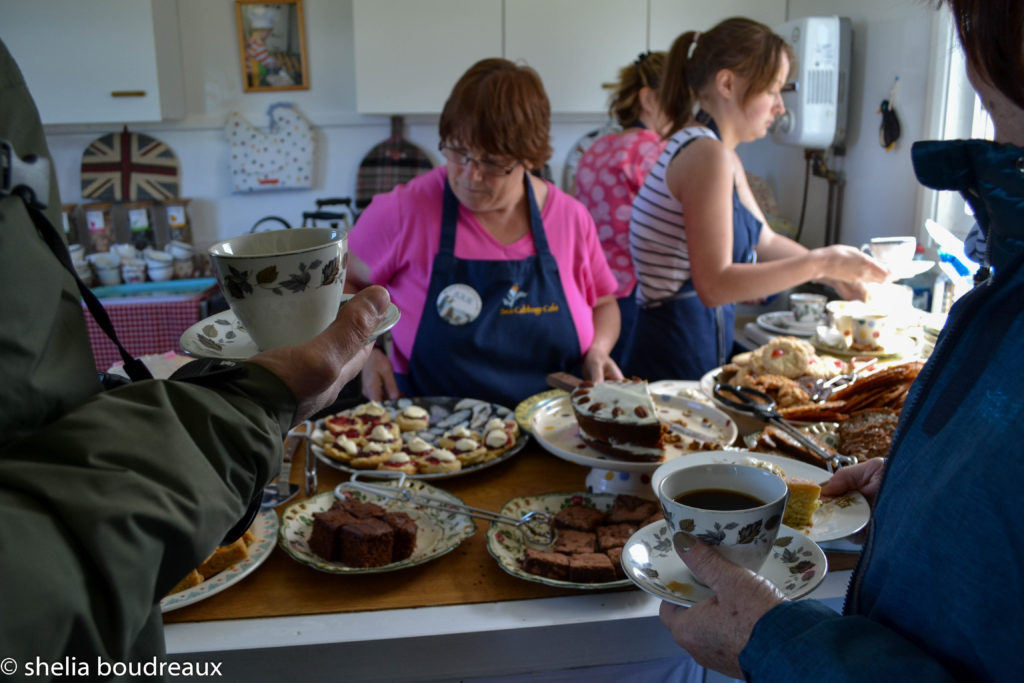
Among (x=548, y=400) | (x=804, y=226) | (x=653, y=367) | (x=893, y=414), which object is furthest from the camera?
(x=804, y=226)

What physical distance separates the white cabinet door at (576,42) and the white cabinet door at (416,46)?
0.42 feet

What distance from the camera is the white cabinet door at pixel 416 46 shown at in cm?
368

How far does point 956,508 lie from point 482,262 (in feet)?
4.54

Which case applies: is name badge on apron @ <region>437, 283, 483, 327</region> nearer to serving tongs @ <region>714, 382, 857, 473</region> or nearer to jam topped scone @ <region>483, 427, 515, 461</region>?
jam topped scone @ <region>483, 427, 515, 461</region>

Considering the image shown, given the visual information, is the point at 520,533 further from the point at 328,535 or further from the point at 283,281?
the point at 283,281

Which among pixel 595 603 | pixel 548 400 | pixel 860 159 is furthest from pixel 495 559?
pixel 860 159

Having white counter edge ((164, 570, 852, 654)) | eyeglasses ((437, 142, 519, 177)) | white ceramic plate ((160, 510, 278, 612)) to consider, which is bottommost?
white counter edge ((164, 570, 852, 654))

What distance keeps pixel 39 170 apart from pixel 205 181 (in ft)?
12.6

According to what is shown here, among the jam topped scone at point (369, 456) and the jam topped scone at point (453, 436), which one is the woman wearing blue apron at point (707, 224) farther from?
the jam topped scone at point (369, 456)

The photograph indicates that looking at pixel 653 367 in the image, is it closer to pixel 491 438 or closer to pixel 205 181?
pixel 491 438

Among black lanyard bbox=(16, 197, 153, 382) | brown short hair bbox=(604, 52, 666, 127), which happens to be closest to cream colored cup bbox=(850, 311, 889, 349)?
brown short hair bbox=(604, 52, 666, 127)

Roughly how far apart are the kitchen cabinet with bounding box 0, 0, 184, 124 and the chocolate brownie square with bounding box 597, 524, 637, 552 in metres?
3.39

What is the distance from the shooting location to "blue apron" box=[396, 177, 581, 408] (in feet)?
6.08

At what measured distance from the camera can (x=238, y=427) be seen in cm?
62
